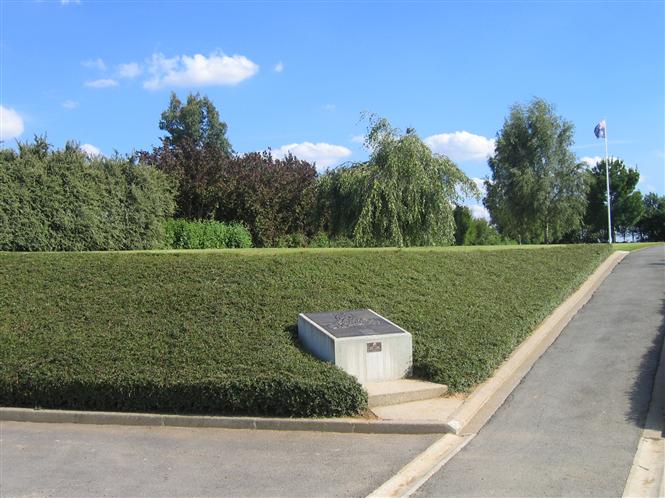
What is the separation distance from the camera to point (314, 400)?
678cm

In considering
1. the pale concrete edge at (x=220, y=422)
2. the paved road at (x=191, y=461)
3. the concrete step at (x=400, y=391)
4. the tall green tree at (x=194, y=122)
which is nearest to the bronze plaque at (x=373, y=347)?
the concrete step at (x=400, y=391)

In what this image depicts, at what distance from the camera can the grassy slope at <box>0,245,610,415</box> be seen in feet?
23.3

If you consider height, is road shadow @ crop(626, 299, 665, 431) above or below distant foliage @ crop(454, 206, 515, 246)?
below

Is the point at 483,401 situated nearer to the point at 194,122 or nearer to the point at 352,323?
the point at 352,323

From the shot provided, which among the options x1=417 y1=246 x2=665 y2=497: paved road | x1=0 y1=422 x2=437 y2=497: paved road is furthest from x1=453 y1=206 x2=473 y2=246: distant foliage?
x1=0 y1=422 x2=437 y2=497: paved road

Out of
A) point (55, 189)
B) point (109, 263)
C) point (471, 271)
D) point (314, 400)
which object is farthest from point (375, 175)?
point (314, 400)

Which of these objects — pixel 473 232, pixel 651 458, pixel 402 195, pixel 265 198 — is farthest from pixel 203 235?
pixel 473 232

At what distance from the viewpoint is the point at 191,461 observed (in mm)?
5641

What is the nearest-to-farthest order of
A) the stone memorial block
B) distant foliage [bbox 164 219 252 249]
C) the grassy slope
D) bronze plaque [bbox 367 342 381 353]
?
the grassy slope → the stone memorial block → bronze plaque [bbox 367 342 381 353] → distant foliage [bbox 164 219 252 249]

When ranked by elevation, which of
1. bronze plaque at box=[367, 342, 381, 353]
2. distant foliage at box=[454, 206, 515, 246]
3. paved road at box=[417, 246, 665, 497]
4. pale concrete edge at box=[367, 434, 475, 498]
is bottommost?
pale concrete edge at box=[367, 434, 475, 498]

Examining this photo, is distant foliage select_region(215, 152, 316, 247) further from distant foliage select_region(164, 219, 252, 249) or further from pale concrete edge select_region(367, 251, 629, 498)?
pale concrete edge select_region(367, 251, 629, 498)

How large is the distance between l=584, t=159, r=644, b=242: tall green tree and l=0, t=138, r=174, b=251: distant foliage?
39.8 meters

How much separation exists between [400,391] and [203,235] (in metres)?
18.6

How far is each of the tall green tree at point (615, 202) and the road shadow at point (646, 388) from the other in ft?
141
